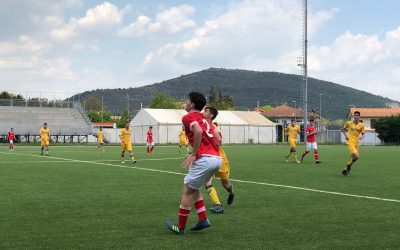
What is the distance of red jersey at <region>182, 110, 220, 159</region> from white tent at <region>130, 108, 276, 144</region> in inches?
2382

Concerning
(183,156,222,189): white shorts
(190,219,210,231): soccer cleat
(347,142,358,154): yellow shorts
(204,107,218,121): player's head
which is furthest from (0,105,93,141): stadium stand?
(183,156,222,189): white shorts

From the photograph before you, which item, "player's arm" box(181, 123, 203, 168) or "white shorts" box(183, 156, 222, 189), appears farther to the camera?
→ "white shorts" box(183, 156, 222, 189)

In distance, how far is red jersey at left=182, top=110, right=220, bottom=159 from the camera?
7371 mm

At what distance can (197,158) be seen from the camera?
751cm

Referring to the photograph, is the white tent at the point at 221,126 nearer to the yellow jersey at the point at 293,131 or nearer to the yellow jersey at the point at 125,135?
the yellow jersey at the point at 293,131

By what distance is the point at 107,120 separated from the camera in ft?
493

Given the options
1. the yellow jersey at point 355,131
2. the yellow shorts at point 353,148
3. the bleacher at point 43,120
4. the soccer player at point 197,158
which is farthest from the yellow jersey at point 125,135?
the bleacher at point 43,120

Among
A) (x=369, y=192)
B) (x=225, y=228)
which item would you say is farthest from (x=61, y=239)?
(x=369, y=192)

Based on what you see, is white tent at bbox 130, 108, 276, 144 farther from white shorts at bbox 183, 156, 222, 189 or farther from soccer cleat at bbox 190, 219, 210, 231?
white shorts at bbox 183, 156, 222, 189

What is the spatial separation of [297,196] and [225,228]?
4.10 meters

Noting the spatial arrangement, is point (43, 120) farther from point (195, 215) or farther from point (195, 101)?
point (195, 101)

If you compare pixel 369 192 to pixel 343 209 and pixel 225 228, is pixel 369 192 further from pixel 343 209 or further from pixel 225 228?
pixel 225 228

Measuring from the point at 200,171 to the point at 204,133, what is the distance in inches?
21.6

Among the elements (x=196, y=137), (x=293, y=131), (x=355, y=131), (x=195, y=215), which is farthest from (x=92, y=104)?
(x=196, y=137)
